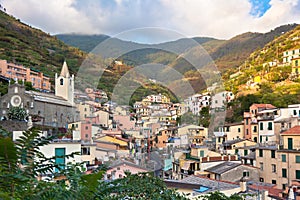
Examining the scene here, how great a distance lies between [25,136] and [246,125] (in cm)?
2221

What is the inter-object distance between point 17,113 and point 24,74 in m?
14.9

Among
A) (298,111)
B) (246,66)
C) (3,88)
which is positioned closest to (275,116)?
(298,111)

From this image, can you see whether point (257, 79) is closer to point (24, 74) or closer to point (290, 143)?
point (24, 74)

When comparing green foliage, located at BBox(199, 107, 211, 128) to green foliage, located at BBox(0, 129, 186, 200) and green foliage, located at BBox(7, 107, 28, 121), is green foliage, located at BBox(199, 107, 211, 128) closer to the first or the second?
green foliage, located at BBox(7, 107, 28, 121)

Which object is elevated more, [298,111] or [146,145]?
[298,111]

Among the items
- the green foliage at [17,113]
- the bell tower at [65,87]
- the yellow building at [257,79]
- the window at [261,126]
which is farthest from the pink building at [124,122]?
the yellow building at [257,79]

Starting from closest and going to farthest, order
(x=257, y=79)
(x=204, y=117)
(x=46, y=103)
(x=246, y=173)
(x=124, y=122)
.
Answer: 1. (x=246, y=173)
2. (x=124, y=122)
3. (x=204, y=117)
4. (x=46, y=103)
5. (x=257, y=79)

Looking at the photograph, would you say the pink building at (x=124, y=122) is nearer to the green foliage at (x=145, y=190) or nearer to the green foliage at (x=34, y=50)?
the green foliage at (x=145, y=190)

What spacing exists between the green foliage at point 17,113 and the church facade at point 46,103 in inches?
24.0

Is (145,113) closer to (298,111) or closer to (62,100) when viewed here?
(298,111)

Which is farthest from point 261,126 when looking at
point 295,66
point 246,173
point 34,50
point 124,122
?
point 34,50

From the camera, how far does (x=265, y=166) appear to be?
15023mm

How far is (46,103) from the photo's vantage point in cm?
2570

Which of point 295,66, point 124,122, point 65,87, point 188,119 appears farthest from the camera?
point 295,66
